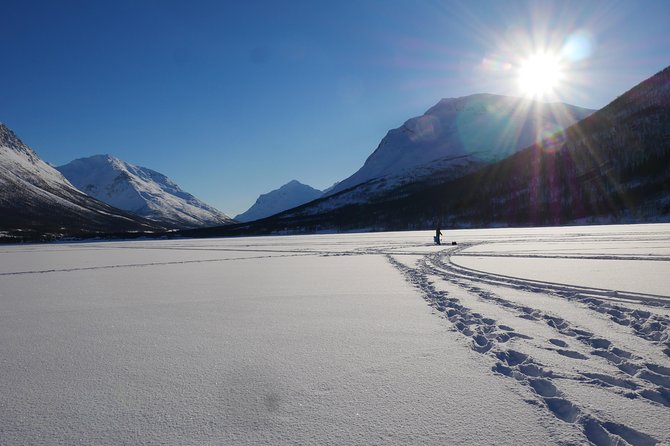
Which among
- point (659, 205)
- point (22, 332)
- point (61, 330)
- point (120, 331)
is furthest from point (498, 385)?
point (659, 205)

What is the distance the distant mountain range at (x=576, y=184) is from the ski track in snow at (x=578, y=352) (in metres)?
94.6

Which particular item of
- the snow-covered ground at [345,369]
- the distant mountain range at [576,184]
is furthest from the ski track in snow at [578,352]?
the distant mountain range at [576,184]

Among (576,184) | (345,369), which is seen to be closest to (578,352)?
(345,369)

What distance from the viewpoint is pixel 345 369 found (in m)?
4.48

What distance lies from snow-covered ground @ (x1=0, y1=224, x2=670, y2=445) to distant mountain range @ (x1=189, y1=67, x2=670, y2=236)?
9691 centimetres

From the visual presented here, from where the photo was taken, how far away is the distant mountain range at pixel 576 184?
100 metres

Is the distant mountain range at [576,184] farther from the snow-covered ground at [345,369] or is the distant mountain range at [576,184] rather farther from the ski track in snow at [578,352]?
the snow-covered ground at [345,369]

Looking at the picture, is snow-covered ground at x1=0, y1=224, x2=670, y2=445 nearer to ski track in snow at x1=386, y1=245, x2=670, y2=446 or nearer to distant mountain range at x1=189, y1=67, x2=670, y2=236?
ski track in snow at x1=386, y1=245, x2=670, y2=446

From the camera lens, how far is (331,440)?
9.85 feet

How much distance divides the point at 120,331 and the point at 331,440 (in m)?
4.94

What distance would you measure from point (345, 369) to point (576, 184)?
13430cm

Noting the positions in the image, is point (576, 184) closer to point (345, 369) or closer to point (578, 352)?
point (578, 352)

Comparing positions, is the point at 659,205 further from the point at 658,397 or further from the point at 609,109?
the point at 658,397

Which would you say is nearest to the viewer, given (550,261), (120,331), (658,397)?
(658,397)
